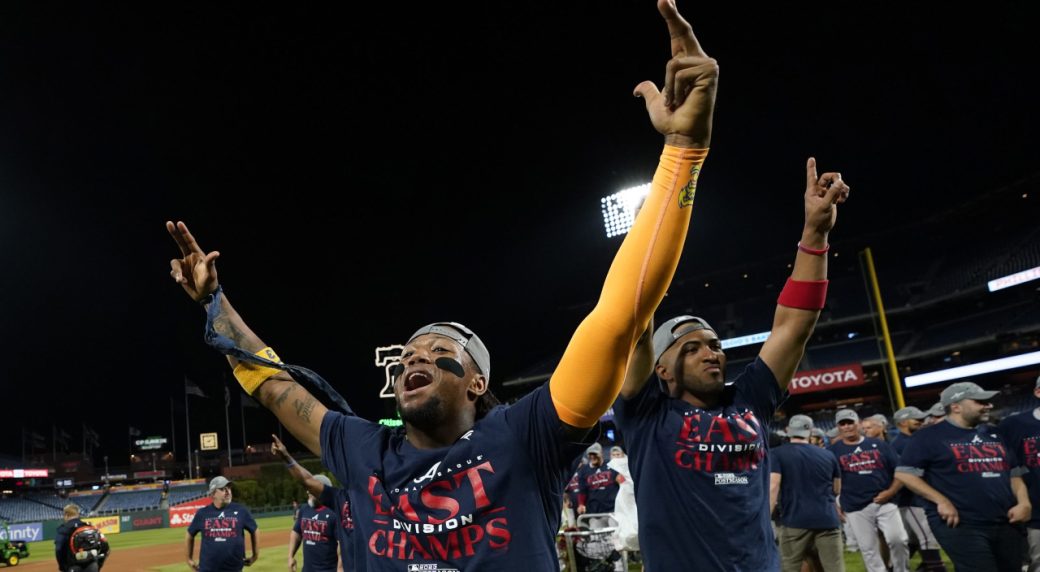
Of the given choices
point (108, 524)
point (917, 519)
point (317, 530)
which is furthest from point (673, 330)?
point (108, 524)

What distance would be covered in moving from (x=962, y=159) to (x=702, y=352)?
44547mm

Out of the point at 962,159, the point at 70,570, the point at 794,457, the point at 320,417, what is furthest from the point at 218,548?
the point at 962,159

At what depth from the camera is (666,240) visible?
1.78 meters

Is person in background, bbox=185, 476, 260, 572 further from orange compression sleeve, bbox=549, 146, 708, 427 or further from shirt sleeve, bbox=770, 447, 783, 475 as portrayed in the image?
orange compression sleeve, bbox=549, 146, 708, 427

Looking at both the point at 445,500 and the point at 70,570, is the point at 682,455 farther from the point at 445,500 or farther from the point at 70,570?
the point at 70,570

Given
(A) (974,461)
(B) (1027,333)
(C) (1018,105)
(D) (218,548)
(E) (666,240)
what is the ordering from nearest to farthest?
(E) (666,240) → (A) (974,461) → (D) (218,548) → (B) (1027,333) → (C) (1018,105)

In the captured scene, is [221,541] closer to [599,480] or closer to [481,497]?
[599,480]

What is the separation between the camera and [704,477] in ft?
10.6

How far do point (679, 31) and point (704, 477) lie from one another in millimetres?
2218

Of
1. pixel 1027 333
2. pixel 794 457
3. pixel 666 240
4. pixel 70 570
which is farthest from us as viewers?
pixel 1027 333

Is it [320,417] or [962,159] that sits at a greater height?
[962,159]

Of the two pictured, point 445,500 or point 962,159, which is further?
point 962,159

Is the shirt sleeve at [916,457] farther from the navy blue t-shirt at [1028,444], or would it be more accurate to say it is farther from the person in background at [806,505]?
the person in background at [806,505]

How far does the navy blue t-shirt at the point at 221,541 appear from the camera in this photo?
971cm
